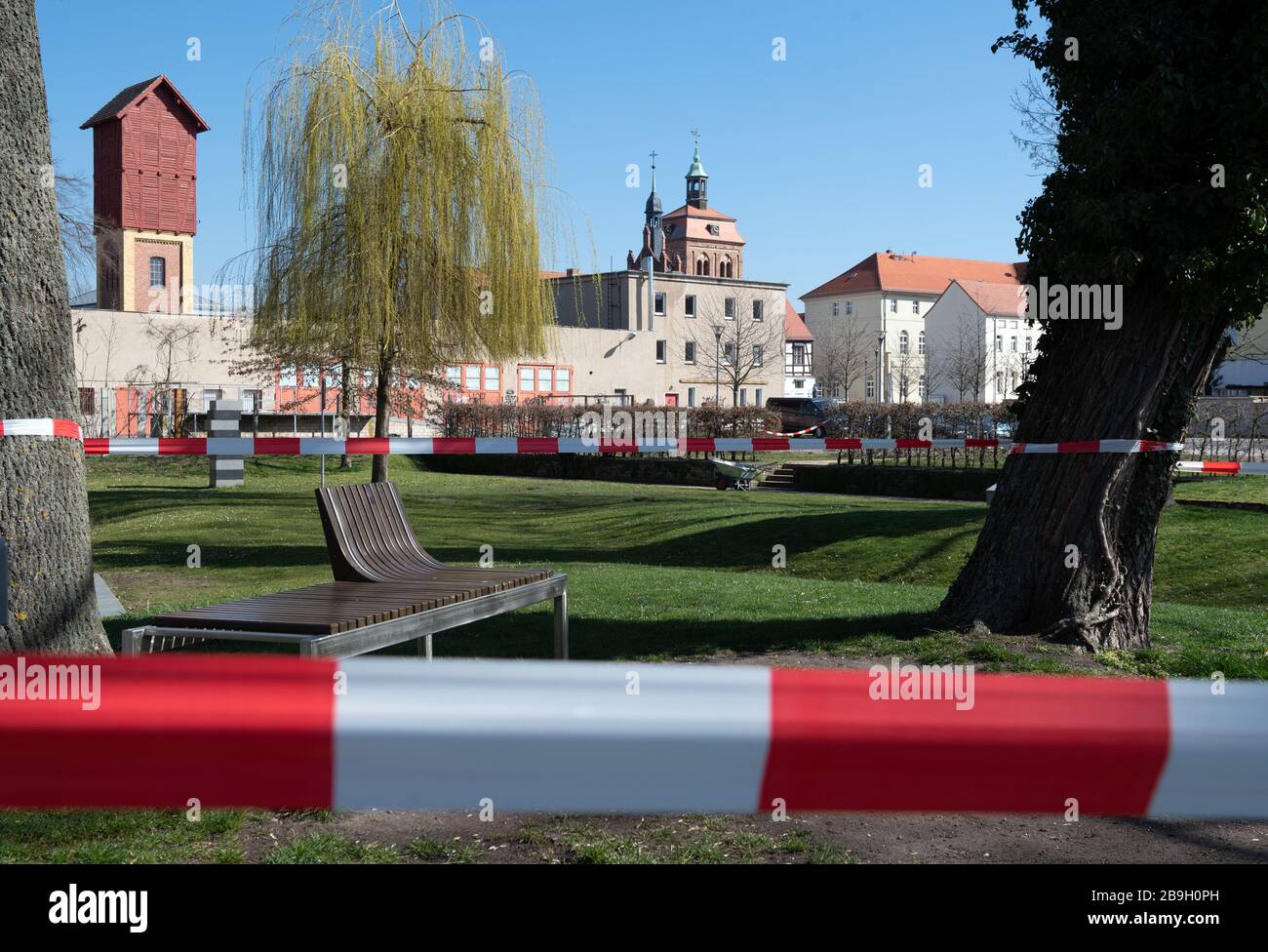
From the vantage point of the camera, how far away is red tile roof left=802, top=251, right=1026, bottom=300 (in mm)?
118812

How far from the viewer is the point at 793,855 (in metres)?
4.28

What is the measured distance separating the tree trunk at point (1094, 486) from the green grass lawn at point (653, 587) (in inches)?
15.4

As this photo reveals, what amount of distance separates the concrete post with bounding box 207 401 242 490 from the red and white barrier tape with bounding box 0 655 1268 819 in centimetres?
2569

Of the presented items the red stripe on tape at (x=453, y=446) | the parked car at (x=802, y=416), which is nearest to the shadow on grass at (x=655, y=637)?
the red stripe on tape at (x=453, y=446)

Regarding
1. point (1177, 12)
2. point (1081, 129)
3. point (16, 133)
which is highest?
point (1177, 12)

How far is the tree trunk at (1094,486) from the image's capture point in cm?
799

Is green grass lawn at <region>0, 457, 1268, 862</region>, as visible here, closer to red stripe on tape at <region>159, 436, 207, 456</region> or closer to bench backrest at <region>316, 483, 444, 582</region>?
bench backrest at <region>316, 483, 444, 582</region>

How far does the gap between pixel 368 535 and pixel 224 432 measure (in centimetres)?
2124

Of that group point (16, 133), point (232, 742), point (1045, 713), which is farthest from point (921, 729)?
point (16, 133)

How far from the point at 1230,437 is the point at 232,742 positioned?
31511 millimetres

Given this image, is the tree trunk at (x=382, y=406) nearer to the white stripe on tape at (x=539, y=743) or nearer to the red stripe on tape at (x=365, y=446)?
the red stripe on tape at (x=365, y=446)

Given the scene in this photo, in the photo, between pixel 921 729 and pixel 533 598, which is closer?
pixel 921 729

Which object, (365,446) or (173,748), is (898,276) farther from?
(173,748)

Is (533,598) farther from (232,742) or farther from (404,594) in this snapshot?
(232,742)
